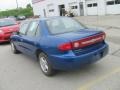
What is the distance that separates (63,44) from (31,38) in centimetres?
161

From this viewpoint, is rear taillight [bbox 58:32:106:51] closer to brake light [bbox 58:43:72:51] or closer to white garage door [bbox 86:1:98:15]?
brake light [bbox 58:43:72:51]

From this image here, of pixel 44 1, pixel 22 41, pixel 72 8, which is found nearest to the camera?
pixel 22 41

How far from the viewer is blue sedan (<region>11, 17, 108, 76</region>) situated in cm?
454

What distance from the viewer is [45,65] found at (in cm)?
A: 532

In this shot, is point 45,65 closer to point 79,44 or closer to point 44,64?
point 44,64

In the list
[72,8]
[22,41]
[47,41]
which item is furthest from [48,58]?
[72,8]

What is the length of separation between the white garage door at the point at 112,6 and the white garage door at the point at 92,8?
2100mm

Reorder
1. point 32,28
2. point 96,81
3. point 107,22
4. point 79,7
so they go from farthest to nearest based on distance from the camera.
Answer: point 79,7 < point 107,22 < point 32,28 < point 96,81

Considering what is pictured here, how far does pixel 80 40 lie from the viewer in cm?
460

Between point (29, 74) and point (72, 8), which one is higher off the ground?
point (72, 8)

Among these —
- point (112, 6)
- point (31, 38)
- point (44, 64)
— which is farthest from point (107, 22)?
point (44, 64)

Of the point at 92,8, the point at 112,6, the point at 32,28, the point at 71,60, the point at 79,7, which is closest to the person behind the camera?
the point at 71,60

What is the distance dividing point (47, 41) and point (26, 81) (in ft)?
3.97

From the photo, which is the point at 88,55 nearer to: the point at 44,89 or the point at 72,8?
the point at 44,89
